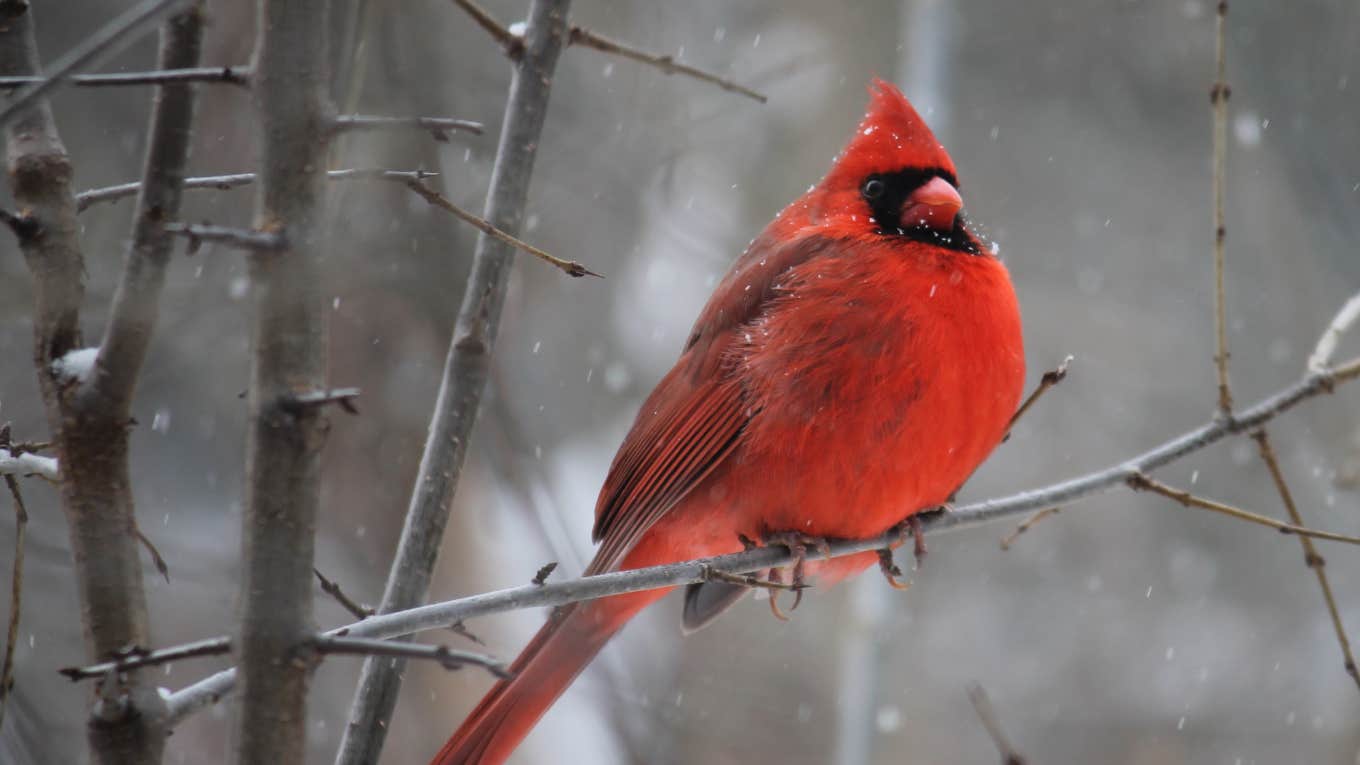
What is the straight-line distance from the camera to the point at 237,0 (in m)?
4.29

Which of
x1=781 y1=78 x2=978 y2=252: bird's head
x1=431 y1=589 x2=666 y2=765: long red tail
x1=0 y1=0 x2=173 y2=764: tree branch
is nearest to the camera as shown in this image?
x1=0 y1=0 x2=173 y2=764: tree branch

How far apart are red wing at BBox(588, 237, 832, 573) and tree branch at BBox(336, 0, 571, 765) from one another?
0.58m

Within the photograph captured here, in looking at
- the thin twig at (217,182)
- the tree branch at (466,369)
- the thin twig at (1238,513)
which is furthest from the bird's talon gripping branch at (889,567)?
the thin twig at (217,182)

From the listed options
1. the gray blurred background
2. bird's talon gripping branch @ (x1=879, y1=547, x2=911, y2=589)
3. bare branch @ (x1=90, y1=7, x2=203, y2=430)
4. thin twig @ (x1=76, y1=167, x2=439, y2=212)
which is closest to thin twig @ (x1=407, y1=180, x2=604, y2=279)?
thin twig @ (x1=76, y1=167, x2=439, y2=212)

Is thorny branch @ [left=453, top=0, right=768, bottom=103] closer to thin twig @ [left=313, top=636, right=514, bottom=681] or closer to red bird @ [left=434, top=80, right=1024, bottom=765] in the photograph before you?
red bird @ [left=434, top=80, right=1024, bottom=765]

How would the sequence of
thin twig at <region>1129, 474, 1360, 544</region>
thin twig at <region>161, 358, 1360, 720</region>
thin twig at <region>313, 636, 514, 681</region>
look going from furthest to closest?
thin twig at <region>1129, 474, 1360, 544</region>
thin twig at <region>161, 358, 1360, 720</region>
thin twig at <region>313, 636, 514, 681</region>

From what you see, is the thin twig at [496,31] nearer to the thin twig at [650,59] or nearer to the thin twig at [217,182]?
the thin twig at [650,59]

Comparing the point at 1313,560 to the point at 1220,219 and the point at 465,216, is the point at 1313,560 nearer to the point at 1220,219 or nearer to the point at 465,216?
the point at 1220,219

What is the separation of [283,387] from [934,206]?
5.51 ft

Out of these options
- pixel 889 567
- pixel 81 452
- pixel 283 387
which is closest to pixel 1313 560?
pixel 889 567

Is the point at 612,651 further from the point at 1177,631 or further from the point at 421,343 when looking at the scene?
the point at 1177,631

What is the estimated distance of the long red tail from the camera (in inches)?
86.1

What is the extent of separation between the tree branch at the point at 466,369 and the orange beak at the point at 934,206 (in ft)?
2.54

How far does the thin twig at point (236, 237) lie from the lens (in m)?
1.01
